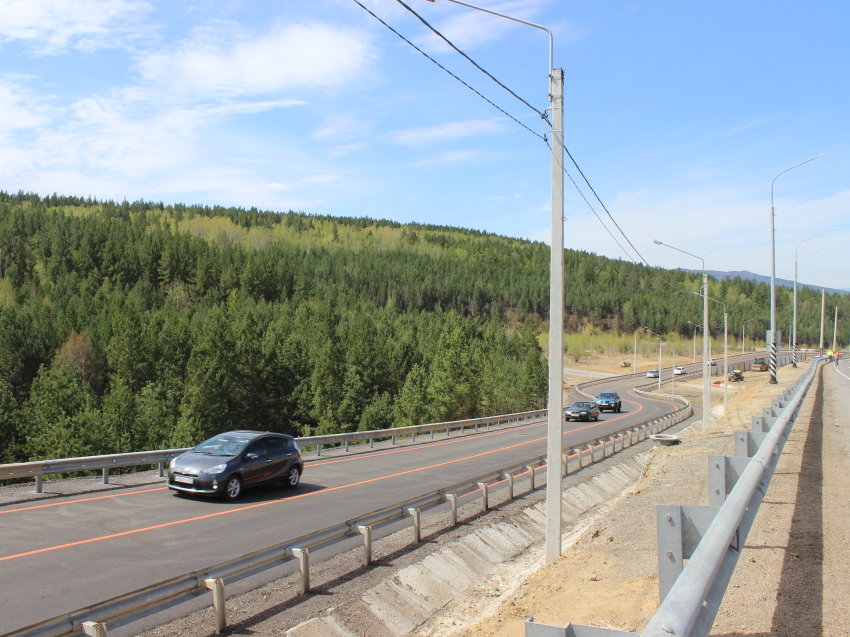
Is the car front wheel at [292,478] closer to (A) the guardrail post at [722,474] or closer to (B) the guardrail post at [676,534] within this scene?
(A) the guardrail post at [722,474]

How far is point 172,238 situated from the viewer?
139 meters

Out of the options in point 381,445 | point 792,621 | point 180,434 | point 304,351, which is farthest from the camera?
point 304,351

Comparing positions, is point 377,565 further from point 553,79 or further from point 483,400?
point 483,400

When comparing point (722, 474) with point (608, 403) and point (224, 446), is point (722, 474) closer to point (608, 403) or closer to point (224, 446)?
point (224, 446)

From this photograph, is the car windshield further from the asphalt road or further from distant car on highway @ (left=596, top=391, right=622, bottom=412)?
distant car on highway @ (left=596, top=391, right=622, bottom=412)

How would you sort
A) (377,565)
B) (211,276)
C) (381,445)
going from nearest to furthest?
(377,565) → (381,445) → (211,276)

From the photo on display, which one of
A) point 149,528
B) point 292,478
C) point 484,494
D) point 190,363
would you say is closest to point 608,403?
point 190,363

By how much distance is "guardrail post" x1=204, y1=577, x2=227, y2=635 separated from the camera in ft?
23.8

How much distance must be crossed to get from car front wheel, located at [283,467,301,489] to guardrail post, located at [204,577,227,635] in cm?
928

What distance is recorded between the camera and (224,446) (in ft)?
50.9

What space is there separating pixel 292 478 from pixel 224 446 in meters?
2.12

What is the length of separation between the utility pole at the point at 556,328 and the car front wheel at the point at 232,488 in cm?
755

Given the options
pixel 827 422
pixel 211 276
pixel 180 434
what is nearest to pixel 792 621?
pixel 827 422

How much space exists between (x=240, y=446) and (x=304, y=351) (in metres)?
60.9
